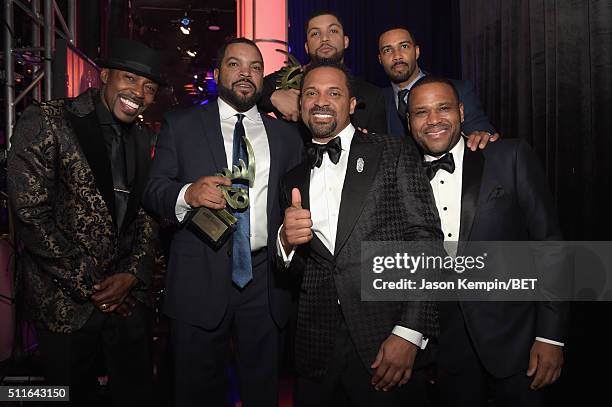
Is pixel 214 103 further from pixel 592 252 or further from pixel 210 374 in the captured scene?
pixel 592 252

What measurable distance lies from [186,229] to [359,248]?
2.79 ft

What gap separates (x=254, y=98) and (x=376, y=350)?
1387 mm

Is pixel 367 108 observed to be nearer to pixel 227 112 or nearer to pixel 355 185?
pixel 227 112

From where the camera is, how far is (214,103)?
251 cm

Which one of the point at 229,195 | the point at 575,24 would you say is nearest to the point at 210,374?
the point at 229,195

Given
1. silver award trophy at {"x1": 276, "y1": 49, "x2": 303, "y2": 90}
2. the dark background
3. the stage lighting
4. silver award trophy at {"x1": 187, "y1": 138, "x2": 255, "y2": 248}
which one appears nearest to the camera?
silver award trophy at {"x1": 187, "y1": 138, "x2": 255, "y2": 248}

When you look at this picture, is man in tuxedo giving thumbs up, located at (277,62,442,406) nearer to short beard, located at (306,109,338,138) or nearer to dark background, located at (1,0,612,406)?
short beard, located at (306,109,338,138)

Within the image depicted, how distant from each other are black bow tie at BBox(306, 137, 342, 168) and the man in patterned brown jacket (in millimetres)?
1036

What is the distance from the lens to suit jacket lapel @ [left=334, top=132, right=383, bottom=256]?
1909 millimetres

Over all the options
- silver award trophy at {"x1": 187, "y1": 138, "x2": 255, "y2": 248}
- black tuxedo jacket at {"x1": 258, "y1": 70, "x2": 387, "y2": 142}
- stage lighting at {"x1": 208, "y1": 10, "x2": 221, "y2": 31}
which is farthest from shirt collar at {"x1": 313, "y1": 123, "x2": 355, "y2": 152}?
stage lighting at {"x1": 208, "y1": 10, "x2": 221, "y2": 31}

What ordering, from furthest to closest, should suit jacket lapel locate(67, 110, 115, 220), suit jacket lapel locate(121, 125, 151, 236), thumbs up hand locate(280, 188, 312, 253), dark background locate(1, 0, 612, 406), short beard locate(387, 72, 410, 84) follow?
1. dark background locate(1, 0, 612, 406)
2. short beard locate(387, 72, 410, 84)
3. suit jacket lapel locate(121, 125, 151, 236)
4. suit jacket lapel locate(67, 110, 115, 220)
5. thumbs up hand locate(280, 188, 312, 253)

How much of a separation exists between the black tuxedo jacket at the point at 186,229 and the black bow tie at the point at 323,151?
352 millimetres

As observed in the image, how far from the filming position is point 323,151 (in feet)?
6.74

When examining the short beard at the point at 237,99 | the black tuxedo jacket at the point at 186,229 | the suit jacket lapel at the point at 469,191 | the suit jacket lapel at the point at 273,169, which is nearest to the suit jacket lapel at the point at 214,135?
the black tuxedo jacket at the point at 186,229
